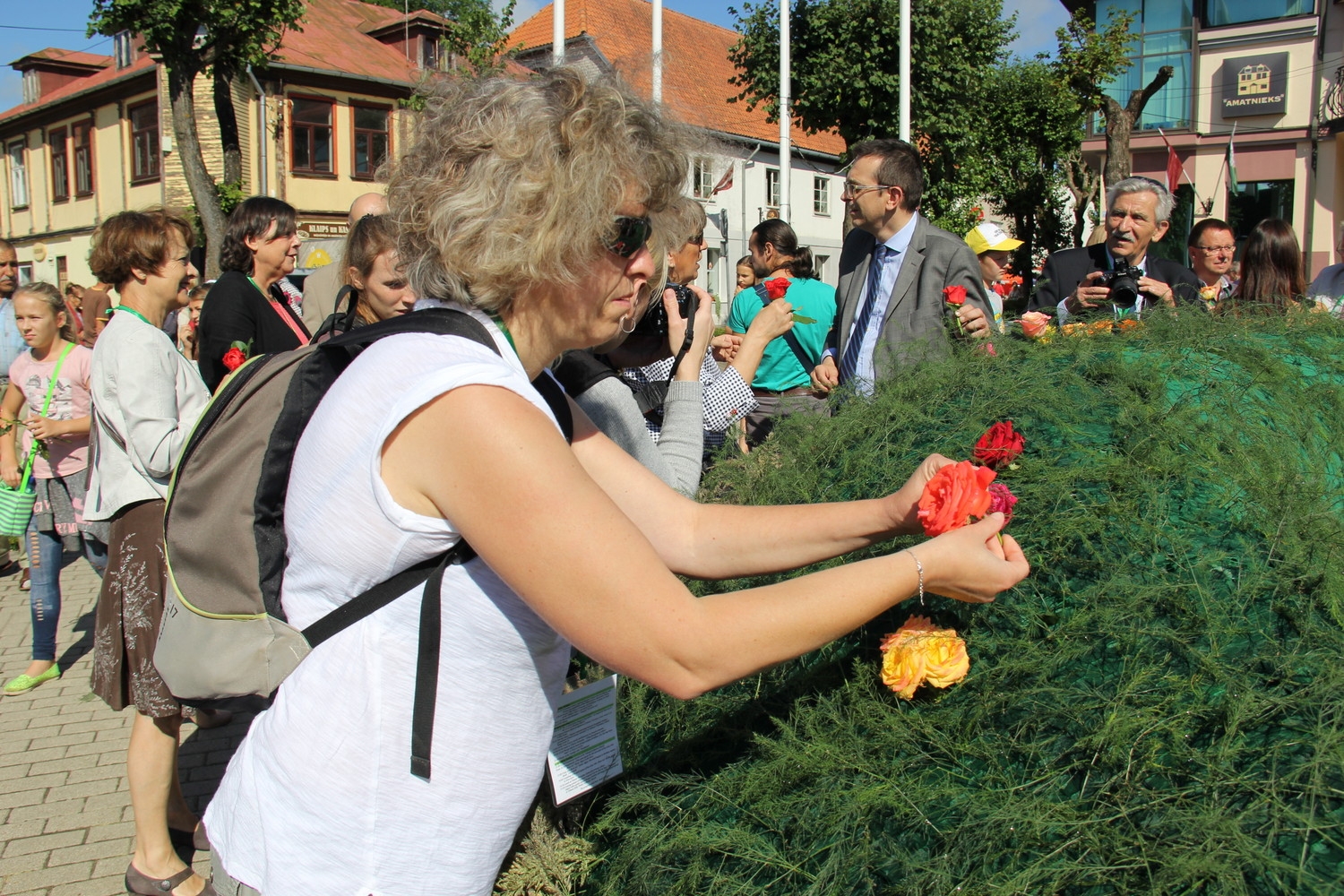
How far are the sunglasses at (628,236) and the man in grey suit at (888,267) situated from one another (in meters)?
2.52

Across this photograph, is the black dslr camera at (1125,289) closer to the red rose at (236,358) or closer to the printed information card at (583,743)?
the printed information card at (583,743)

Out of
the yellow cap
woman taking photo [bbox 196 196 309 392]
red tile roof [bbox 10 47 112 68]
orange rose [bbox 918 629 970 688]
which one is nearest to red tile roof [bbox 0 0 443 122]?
red tile roof [bbox 10 47 112 68]

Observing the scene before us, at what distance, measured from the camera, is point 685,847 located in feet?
5.02

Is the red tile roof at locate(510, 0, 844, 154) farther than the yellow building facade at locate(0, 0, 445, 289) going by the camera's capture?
Yes

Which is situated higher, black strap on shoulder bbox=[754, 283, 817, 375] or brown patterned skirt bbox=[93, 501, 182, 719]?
black strap on shoulder bbox=[754, 283, 817, 375]

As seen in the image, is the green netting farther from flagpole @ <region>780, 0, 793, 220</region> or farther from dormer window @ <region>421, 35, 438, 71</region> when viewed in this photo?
dormer window @ <region>421, 35, 438, 71</region>

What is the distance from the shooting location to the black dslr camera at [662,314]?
8.05 ft

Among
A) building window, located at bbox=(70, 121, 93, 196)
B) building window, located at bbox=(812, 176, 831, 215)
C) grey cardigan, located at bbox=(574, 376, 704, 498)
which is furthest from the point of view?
building window, located at bbox=(812, 176, 831, 215)

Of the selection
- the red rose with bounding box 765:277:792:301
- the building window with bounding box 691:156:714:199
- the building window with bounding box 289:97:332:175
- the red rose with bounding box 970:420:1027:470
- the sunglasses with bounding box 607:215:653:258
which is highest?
the building window with bounding box 289:97:332:175

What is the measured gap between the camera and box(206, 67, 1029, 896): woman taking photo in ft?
3.86

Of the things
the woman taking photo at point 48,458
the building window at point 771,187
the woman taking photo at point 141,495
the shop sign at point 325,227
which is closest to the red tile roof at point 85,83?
the shop sign at point 325,227

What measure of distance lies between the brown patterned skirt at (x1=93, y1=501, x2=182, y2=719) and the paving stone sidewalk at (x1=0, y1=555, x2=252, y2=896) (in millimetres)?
673

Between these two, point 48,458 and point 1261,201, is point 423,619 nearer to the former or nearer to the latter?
point 48,458

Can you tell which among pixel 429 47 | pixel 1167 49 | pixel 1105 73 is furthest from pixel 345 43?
pixel 1167 49
